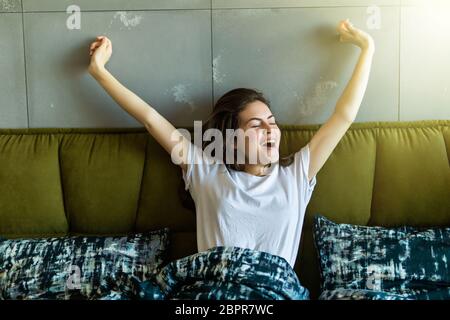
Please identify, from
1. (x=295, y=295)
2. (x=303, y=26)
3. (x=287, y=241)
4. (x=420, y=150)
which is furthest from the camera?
(x=303, y=26)

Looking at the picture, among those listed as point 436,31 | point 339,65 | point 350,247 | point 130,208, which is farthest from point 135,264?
point 436,31

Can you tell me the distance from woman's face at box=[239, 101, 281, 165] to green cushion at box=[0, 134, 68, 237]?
0.70 meters

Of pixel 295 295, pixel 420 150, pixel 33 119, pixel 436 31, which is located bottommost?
pixel 295 295

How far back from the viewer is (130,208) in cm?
169

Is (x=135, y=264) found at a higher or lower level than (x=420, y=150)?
lower

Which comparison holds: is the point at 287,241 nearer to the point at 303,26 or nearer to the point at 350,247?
the point at 350,247

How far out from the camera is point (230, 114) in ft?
5.29

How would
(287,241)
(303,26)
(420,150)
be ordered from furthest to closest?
(303,26) < (420,150) < (287,241)

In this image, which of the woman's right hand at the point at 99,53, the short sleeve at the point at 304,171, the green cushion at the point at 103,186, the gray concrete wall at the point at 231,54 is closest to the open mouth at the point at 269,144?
the short sleeve at the point at 304,171

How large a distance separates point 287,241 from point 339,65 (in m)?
0.68

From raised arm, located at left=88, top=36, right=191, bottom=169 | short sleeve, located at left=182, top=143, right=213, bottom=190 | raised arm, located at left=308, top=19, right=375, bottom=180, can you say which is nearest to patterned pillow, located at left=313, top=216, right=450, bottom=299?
raised arm, located at left=308, top=19, right=375, bottom=180

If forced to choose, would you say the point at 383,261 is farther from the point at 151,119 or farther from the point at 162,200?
the point at 151,119

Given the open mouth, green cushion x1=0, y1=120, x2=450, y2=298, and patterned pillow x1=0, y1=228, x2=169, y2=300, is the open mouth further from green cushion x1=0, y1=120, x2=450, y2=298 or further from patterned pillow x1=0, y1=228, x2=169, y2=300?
patterned pillow x1=0, y1=228, x2=169, y2=300

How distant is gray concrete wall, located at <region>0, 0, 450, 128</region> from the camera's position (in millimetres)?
1756
